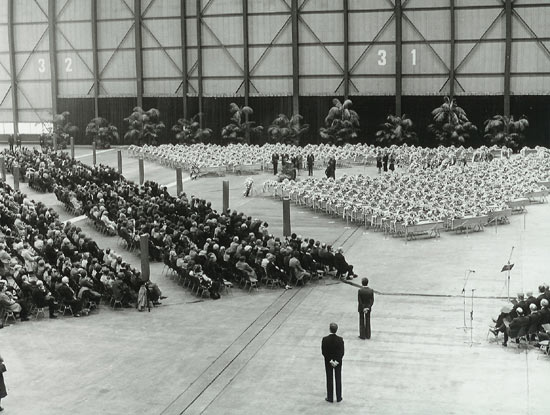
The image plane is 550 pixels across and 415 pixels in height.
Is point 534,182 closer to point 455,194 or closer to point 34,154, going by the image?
point 455,194

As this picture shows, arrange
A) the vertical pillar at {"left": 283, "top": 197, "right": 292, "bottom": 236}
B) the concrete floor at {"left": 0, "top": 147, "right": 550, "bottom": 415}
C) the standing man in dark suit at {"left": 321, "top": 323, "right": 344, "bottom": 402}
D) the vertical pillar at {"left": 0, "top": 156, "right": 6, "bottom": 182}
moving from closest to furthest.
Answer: the standing man in dark suit at {"left": 321, "top": 323, "right": 344, "bottom": 402} < the concrete floor at {"left": 0, "top": 147, "right": 550, "bottom": 415} < the vertical pillar at {"left": 283, "top": 197, "right": 292, "bottom": 236} < the vertical pillar at {"left": 0, "top": 156, "right": 6, "bottom": 182}

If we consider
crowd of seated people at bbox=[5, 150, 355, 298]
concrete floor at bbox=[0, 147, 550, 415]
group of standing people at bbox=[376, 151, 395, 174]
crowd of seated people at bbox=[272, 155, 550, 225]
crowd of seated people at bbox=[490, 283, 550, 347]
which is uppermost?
group of standing people at bbox=[376, 151, 395, 174]

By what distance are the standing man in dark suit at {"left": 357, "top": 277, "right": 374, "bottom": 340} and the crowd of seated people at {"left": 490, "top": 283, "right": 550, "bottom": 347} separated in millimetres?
2570

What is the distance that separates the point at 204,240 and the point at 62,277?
6.51 m

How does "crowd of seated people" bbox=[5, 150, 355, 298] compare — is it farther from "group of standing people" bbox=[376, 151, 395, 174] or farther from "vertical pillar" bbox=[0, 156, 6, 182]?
"group of standing people" bbox=[376, 151, 395, 174]

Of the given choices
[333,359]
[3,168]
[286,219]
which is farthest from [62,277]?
[3,168]

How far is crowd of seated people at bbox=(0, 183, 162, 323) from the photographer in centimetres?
2025

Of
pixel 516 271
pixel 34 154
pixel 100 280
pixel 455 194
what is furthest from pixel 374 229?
pixel 34 154

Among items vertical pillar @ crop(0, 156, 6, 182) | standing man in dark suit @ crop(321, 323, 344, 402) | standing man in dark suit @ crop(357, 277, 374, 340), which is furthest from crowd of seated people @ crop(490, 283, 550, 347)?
vertical pillar @ crop(0, 156, 6, 182)

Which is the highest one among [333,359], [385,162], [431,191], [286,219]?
[385,162]

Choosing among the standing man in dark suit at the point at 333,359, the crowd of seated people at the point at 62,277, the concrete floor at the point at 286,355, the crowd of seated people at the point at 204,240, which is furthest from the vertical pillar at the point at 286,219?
the standing man in dark suit at the point at 333,359

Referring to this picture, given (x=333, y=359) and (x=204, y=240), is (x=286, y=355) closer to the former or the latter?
(x=333, y=359)

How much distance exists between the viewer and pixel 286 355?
17.2 m

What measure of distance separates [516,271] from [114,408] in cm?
1350
